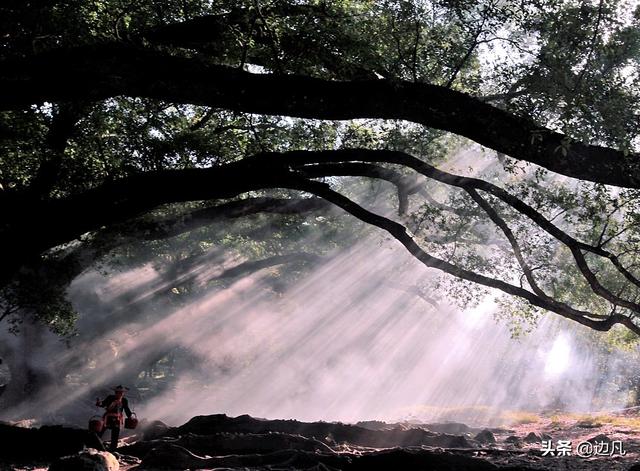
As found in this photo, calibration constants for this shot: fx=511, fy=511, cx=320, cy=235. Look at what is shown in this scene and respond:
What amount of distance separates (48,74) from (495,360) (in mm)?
59216

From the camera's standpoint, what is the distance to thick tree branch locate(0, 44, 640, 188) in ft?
18.1

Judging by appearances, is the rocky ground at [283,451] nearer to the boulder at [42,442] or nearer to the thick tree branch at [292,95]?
the boulder at [42,442]

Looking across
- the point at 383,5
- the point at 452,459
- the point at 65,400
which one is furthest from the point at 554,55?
the point at 65,400

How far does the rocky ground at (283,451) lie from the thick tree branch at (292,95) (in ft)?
13.5

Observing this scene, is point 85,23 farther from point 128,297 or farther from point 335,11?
point 128,297

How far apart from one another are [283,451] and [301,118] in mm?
5581

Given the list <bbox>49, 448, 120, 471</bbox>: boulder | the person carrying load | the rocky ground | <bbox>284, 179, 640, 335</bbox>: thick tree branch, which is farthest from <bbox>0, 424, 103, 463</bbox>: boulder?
<bbox>284, 179, 640, 335</bbox>: thick tree branch

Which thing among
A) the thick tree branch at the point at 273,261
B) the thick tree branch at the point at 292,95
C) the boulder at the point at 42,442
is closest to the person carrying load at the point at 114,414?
the boulder at the point at 42,442

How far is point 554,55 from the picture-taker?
8.48m

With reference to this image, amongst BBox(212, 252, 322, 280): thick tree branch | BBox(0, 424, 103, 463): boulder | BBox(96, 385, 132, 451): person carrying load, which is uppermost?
BBox(212, 252, 322, 280): thick tree branch

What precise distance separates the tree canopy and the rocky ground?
2.85 metres

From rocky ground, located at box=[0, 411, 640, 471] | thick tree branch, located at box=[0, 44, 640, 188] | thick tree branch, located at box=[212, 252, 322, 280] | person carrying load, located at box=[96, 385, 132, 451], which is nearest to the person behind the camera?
thick tree branch, located at box=[0, 44, 640, 188]

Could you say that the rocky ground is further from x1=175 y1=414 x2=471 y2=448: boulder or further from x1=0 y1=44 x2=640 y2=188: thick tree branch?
x1=0 y1=44 x2=640 y2=188: thick tree branch

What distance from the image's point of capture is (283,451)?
862 centimetres
